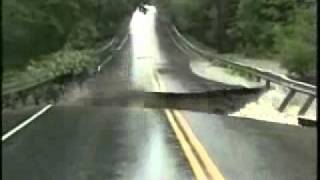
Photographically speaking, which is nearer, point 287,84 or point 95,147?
point 95,147

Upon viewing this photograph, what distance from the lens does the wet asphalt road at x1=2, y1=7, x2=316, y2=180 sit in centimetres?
1013

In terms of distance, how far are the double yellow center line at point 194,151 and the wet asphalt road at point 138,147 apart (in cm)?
12

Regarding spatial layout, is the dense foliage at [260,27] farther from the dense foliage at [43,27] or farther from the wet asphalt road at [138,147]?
the wet asphalt road at [138,147]

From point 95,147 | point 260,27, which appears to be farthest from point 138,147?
point 260,27

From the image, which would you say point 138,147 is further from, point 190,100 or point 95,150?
point 190,100

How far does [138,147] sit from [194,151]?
1.09 m

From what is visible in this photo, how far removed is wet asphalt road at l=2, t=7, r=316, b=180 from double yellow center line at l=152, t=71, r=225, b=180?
4.9 inches

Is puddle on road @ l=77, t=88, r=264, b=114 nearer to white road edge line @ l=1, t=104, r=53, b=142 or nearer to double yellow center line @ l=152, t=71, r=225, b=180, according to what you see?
white road edge line @ l=1, t=104, r=53, b=142

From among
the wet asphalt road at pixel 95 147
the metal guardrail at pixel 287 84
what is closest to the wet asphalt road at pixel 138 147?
the wet asphalt road at pixel 95 147

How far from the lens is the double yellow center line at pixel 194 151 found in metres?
9.88

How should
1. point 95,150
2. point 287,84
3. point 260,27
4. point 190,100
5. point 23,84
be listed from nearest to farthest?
1. point 95,150
2. point 287,84
3. point 23,84
4. point 190,100
5. point 260,27

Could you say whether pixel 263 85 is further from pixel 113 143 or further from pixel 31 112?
pixel 113 143

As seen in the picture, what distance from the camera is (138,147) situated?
12633 millimetres

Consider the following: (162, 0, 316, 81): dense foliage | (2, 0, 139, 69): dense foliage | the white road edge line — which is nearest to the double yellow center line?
the white road edge line
